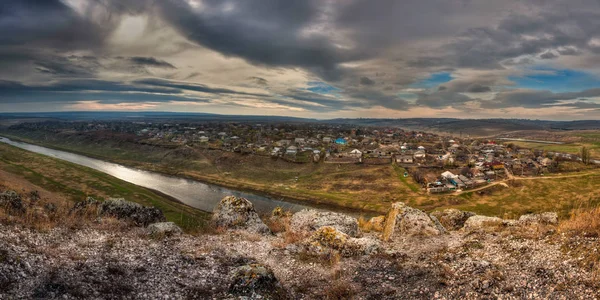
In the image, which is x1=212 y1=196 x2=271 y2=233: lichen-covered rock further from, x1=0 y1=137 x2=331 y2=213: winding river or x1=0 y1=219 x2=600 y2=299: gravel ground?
x1=0 y1=137 x2=331 y2=213: winding river

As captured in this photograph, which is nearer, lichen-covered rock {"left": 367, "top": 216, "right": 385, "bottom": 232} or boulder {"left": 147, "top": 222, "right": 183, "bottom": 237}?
boulder {"left": 147, "top": 222, "right": 183, "bottom": 237}

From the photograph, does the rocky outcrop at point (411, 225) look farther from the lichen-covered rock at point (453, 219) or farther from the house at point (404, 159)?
the house at point (404, 159)

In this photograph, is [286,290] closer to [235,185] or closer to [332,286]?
[332,286]

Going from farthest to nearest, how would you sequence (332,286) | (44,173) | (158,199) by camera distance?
(44,173) < (158,199) < (332,286)

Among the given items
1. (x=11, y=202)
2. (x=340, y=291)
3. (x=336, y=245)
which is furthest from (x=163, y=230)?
(x=340, y=291)

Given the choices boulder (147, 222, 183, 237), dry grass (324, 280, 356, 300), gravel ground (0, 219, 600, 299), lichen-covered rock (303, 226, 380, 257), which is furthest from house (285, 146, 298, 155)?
dry grass (324, 280, 356, 300)

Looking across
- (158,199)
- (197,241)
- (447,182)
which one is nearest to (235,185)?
(158,199)

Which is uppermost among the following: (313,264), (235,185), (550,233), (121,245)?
(550,233)
